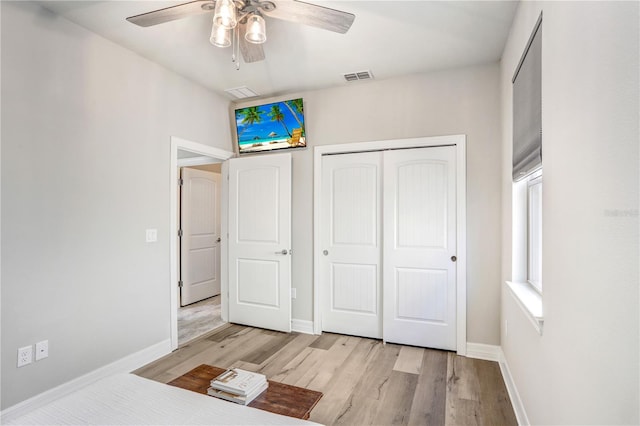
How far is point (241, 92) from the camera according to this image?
3.75m

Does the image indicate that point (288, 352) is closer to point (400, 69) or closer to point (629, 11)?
point (400, 69)

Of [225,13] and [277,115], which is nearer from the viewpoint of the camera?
[225,13]

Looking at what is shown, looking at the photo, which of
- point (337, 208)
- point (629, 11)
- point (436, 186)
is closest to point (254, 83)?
point (337, 208)

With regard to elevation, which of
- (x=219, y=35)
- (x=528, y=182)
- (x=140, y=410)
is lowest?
(x=140, y=410)

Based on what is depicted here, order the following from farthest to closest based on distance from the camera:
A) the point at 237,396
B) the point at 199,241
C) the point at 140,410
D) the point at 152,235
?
the point at 199,241
the point at 152,235
the point at 237,396
the point at 140,410

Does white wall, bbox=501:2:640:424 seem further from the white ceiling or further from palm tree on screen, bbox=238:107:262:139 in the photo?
palm tree on screen, bbox=238:107:262:139

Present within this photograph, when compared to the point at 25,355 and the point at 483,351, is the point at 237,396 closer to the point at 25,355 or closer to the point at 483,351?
the point at 25,355

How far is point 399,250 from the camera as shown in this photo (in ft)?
10.9

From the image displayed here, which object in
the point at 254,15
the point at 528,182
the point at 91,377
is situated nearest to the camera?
the point at 254,15

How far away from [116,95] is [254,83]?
1312mm

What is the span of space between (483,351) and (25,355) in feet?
11.4

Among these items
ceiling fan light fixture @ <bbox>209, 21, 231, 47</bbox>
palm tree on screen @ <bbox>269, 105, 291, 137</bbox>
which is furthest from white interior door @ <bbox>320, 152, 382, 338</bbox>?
ceiling fan light fixture @ <bbox>209, 21, 231, 47</bbox>

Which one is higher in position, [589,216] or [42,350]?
[589,216]

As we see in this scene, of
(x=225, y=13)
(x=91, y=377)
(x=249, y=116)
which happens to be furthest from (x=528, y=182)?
(x=91, y=377)
